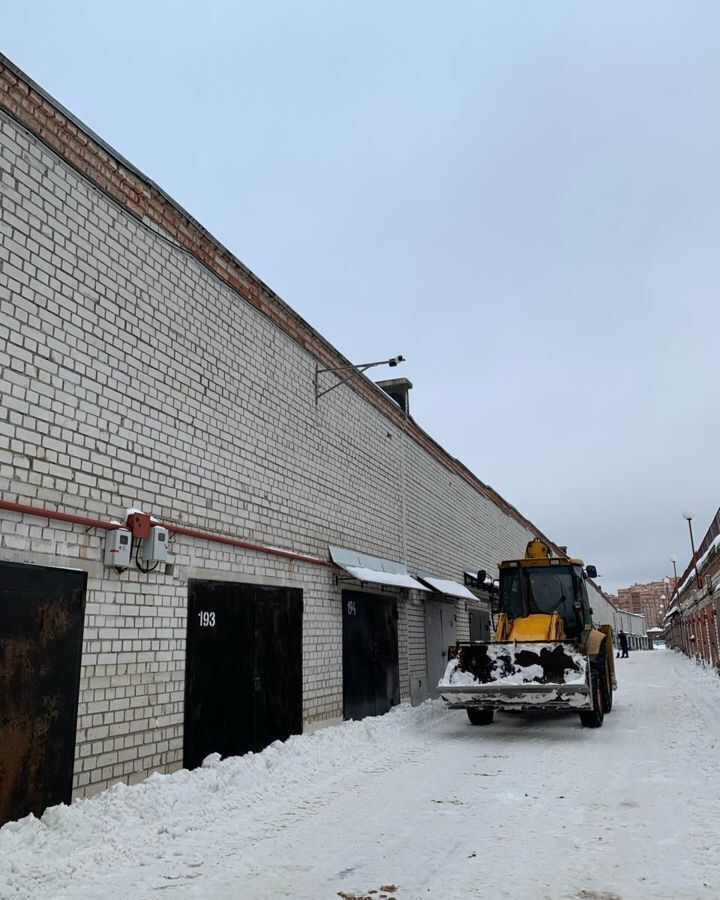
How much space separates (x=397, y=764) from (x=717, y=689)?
12.7 metres

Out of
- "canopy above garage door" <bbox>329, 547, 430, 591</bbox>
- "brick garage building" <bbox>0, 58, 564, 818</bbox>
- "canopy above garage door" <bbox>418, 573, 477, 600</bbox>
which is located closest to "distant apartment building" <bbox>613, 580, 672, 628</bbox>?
"canopy above garage door" <bbox>418, 573, 477, 600</bbox>

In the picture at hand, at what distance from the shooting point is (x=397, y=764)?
891 cm

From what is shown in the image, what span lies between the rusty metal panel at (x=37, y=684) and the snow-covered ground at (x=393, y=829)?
25 cm

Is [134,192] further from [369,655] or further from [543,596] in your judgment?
[543,596]

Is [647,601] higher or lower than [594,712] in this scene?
higher

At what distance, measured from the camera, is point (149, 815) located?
6168 millimetres

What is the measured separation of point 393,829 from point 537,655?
18.0 feet

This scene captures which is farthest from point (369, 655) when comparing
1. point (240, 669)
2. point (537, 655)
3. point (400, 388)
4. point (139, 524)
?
point (400, 388)

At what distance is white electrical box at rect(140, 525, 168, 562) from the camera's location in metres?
7.40

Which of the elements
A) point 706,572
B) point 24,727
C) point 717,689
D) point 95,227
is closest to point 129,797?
point 24,727

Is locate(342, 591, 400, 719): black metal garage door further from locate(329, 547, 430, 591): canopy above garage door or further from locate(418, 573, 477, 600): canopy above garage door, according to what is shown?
locate(418, 573, 477, 600): canopy above garage door

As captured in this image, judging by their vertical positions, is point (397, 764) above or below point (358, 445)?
below

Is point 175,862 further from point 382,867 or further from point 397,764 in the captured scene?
point 397,764

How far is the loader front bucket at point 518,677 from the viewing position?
→ 34.3 feet
